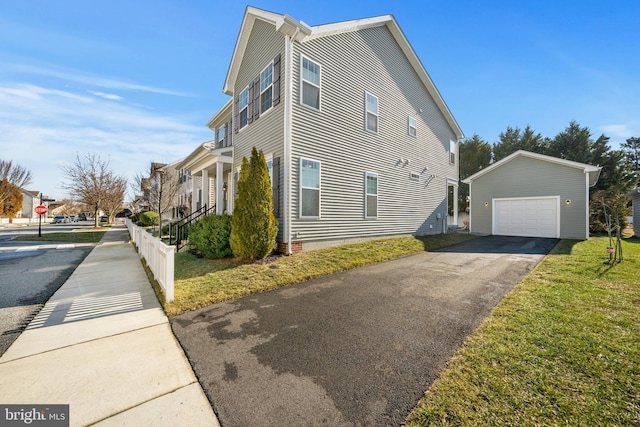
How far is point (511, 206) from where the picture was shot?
49.0ft

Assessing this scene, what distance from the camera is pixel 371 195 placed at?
10.1 m

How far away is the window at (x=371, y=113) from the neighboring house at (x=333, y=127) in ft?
0.13

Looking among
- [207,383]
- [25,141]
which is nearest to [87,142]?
[25,141]

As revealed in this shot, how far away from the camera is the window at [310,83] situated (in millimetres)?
8062

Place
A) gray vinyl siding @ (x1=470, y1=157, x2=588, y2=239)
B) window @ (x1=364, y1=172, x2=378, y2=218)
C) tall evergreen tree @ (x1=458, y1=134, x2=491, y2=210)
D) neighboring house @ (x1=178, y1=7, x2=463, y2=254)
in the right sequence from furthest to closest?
tall evergreen tree @ (x1=458, y1=134, x2=491, y2=210), gray vinyl siding @ (x1=470, y1=157, x2=588, y2=239), window @ (x1=364, y1=172, x2=378, y2=218), neighboring house @ (x1=178, y1=7, x2=463, y2=254)

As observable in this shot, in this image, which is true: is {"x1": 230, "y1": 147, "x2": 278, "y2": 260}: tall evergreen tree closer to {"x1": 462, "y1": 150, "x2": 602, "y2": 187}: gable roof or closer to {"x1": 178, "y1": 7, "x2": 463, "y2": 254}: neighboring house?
{"x1": 178, "y1": 7, "x2": 463, "y2": 254}: neighboring house

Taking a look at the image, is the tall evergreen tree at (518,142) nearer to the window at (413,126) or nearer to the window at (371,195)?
the window at (413,126)

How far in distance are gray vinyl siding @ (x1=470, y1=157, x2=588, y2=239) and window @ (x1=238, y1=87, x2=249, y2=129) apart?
14512 millimetres

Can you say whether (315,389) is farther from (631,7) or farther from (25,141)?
(25,141)

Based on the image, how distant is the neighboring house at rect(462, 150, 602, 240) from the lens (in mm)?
12758

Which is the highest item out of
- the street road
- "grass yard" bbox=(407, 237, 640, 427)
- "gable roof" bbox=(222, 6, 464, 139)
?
"gable roof" bbox=(222, 6, 464, 139)

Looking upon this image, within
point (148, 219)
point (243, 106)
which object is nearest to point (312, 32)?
point (243, 106)

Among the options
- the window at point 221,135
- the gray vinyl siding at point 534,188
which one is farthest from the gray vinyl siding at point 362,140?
the window at point 221,135

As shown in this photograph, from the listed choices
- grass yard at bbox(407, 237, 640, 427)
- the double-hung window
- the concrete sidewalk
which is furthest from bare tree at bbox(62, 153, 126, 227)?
grass yard at bbox(407, 237, 640, 427)
